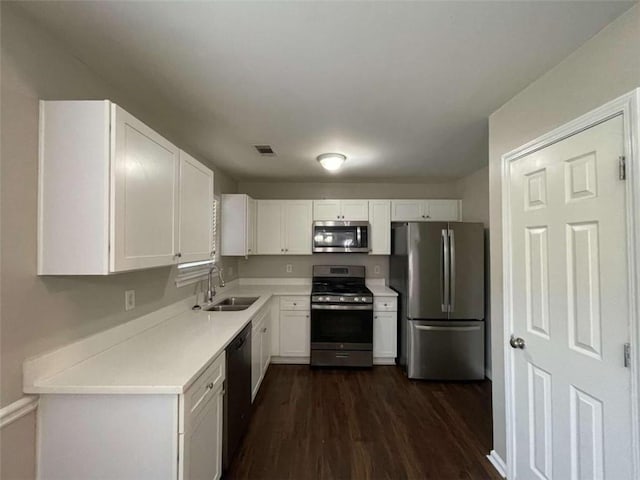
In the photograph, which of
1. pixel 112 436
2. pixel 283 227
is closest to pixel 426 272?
pixel 283 227

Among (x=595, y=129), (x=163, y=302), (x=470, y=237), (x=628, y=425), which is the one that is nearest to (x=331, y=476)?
(x=628, y=425)

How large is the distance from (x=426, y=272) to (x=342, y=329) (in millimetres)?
1198

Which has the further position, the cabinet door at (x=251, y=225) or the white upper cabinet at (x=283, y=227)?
the white upper cabinet at (x=283, y=227)

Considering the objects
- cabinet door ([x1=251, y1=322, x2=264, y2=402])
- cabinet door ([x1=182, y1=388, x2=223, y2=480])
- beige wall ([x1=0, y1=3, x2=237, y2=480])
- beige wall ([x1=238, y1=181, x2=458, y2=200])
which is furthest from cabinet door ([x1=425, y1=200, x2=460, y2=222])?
beige wall ([x1=0, y1=3, x2=237, y2=480])

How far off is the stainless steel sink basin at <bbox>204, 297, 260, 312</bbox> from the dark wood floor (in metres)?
0.87

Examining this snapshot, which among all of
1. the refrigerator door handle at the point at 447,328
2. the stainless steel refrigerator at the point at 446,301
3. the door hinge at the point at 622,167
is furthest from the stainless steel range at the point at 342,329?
the door hinge at the point at 622,167

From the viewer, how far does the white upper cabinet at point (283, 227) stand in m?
3.73

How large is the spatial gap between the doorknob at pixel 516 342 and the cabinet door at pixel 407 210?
2.21 meters

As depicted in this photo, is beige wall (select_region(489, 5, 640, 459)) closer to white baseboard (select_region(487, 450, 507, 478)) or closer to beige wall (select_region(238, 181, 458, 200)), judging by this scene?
white baseboard (select_region(487, 450, 507, 478))

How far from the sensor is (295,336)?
339cm

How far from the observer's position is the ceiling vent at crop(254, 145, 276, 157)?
8.36ft

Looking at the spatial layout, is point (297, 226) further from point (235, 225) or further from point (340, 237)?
point (235, 225)

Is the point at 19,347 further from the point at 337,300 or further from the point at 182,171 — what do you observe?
the point at 337,300

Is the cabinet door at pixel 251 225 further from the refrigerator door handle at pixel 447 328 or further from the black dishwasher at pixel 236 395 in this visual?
the refrigerator door handle at pixel 447 328
